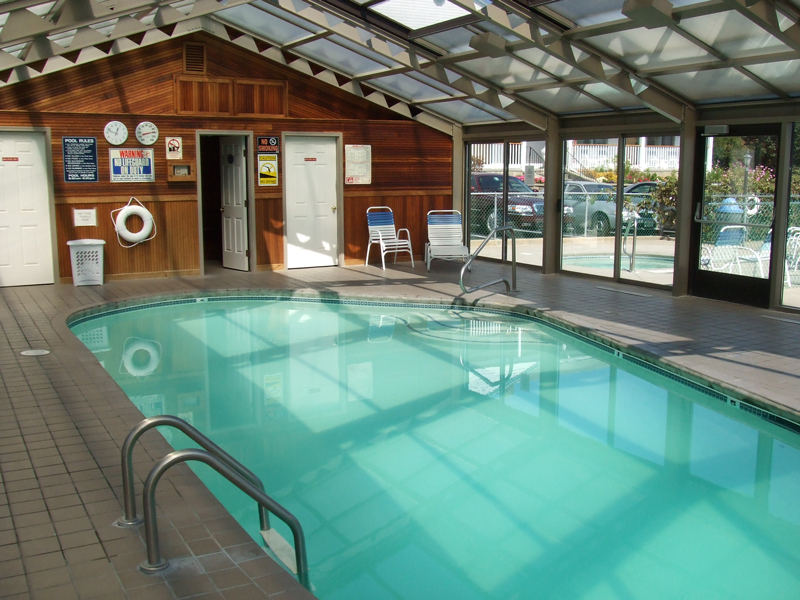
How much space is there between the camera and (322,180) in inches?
421

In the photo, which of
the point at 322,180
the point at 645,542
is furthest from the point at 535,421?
the point at 322,180

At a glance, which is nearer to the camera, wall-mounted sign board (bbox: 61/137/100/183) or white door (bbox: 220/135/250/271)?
wall-mounted sign board (bbox: 61/137/100/183)

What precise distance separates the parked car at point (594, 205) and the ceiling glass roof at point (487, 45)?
36.9 inches

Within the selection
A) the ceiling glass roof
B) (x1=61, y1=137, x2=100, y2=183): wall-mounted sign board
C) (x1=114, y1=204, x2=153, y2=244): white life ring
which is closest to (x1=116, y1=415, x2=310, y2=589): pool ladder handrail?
the ceiling glass roof

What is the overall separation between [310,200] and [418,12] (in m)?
3.77

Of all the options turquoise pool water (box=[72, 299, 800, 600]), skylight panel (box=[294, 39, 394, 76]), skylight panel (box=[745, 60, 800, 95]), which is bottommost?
turquoise pool water (box=[72, 299, 800, 600])

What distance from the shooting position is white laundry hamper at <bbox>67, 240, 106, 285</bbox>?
361 inches

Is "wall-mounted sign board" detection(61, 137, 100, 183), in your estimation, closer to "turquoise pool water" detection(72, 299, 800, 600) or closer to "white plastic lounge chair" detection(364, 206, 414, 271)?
"turquoise pool water" detection(72, 299, 800, 600)

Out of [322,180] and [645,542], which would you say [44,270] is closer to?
[322,180]

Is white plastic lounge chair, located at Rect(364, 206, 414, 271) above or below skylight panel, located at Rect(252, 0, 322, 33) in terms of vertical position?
below

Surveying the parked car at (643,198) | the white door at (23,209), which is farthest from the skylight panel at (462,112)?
the white door at (23,209)

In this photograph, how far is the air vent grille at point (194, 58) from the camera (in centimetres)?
962

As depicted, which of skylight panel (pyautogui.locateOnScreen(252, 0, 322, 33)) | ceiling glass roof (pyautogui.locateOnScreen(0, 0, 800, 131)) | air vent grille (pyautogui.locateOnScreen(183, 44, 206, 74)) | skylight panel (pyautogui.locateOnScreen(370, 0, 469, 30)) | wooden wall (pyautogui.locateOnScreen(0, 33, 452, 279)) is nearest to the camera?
ceiling glass roof (pyautogui.locateOnScreen(0, 0, 800, 131))

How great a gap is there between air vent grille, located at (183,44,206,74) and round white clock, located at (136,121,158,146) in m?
0.83
